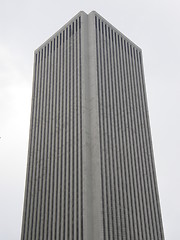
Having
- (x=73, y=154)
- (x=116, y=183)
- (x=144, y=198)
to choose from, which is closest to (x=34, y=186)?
(x=73, y=154)

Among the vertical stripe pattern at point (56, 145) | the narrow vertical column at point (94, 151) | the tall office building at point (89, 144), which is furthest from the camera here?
the vertical stripe pattern at point (56, 145)

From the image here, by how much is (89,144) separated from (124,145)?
1403cm

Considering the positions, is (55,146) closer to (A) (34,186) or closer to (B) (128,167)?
(A) (34,186)

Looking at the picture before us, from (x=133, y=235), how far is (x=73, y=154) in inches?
1037

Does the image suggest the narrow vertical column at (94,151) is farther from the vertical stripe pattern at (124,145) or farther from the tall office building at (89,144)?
the vertical stripe pattern at (124,145)

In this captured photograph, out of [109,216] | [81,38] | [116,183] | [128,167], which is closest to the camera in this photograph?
[109,216]

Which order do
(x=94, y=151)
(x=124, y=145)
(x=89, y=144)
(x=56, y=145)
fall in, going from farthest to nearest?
(x=124, y=145) < (x=56, y=145) < (x=89, y=144) < (x=94, y=151)

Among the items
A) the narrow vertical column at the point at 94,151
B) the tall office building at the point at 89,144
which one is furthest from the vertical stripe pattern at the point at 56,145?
the narrow vertical column at the point at 94,151

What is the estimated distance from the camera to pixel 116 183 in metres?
82.1

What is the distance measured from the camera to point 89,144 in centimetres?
8362

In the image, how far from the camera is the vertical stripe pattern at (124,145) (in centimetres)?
7919

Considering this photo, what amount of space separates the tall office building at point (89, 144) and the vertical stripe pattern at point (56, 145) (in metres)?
0.28

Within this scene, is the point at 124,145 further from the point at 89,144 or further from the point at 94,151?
the point at 94,151

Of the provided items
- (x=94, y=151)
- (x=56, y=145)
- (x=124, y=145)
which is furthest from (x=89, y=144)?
(x=124, y=145)
